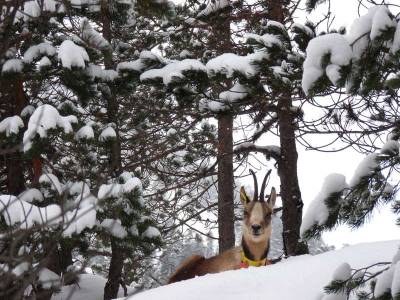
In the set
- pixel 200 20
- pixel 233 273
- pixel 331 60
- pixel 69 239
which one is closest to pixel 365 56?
pixel 331 60

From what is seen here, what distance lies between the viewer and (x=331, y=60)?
326cm

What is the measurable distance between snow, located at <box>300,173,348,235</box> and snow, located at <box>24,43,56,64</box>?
5.39 metres

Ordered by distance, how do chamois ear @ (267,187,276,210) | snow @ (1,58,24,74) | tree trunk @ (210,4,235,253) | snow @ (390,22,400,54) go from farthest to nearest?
tree trunk @ (210,4,235,253)
chamois ear @ (267,187,276,210)
snow @ (1,58,24,74)
snow @ (390,22,400,54)

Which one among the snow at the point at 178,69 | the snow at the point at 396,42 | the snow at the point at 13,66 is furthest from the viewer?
the snow at the point at 13,66

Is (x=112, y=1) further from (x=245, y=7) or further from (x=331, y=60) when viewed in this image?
(x=331, y=60)

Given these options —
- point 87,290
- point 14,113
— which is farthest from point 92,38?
point 87,290

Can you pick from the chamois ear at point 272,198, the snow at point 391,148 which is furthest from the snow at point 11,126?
the snow at point 391,148

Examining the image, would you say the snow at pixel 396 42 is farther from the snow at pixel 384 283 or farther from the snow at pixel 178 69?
the snow at pixel 178 69

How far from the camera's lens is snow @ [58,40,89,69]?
7891mm

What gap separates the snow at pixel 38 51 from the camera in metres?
8.18

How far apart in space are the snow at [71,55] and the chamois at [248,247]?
280 cm

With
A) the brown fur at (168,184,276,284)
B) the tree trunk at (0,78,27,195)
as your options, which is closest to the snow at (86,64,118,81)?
the tree trunk at (0,78,27,195)

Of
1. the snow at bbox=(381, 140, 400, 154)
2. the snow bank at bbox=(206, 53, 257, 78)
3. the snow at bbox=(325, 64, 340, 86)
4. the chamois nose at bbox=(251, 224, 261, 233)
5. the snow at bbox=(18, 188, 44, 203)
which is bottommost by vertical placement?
the snow at bbox=(381, 140, 400, 154)

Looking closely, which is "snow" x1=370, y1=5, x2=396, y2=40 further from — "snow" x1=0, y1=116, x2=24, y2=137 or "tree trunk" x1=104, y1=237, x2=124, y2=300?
"tree trunk" x1=104, y1=237, x2=124, y2=300
